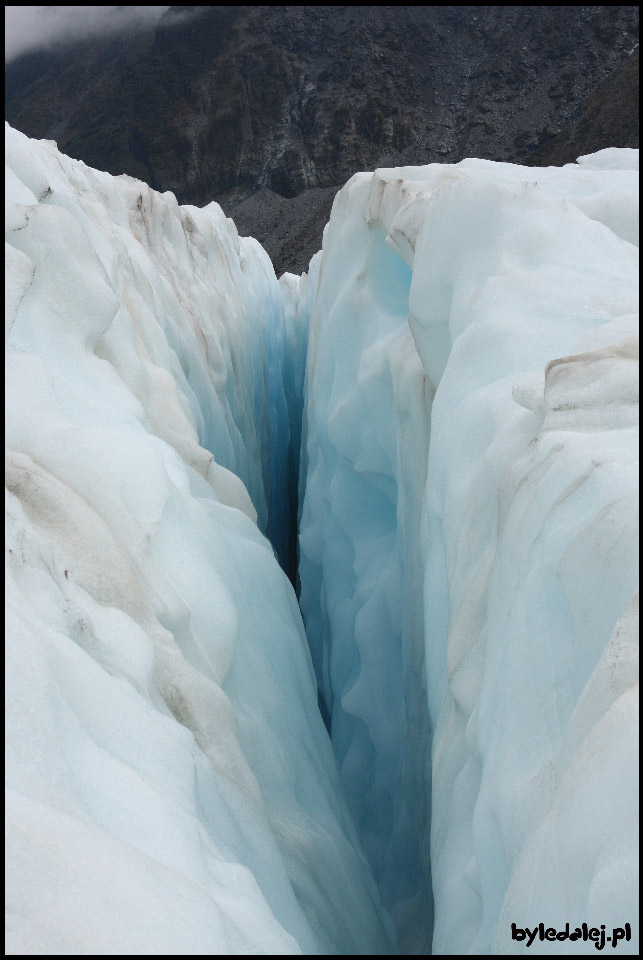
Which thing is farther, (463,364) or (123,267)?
(123,267)

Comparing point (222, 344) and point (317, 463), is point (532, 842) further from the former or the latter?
point (222, 344)

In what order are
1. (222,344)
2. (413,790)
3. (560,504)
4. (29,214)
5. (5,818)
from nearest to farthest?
(5,818)
(560,504)
(29,214)
(413,790)
(222,344)

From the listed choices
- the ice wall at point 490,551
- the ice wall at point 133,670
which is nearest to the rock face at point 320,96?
the ice wall at point 490,551

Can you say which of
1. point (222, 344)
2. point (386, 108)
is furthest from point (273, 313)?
point (386, 108)

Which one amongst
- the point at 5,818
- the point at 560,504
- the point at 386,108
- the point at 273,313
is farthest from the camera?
the point at 386,108

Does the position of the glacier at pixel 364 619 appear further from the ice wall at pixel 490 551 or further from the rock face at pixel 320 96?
the rock face at pixel 320 96

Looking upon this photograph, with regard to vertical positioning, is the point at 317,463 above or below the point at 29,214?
below

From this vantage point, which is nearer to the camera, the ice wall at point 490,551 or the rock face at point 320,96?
the ice wall at point 490,551
